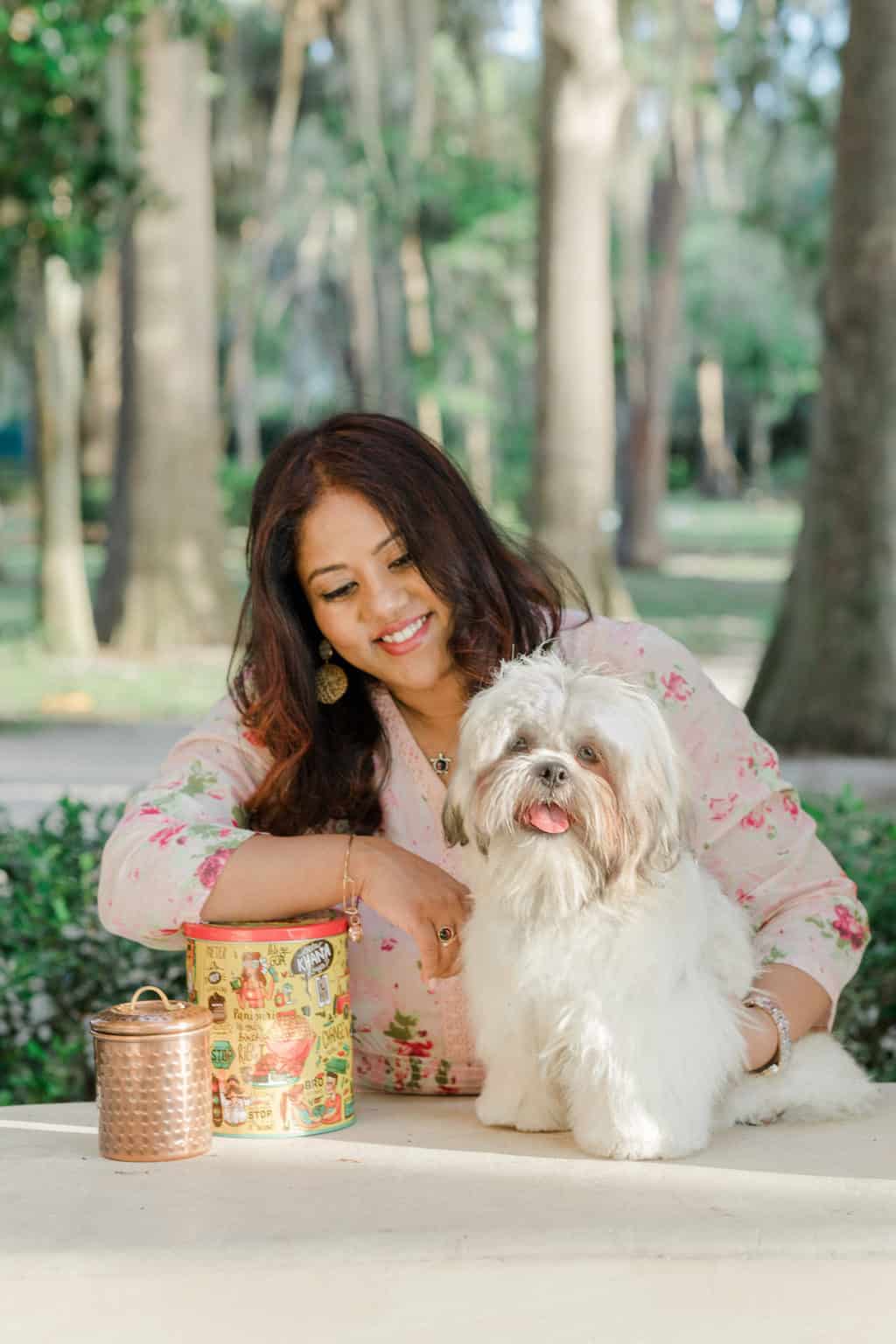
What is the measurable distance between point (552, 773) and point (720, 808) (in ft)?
2.14

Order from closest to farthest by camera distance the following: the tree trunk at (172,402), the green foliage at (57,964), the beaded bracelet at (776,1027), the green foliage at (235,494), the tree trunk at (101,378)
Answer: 1. the beaded bracelet at (776,1027)
2. the green foliage at (57,964)
3. the tree trunk at (172,402)
4. the green foliage at (235,494)
5. the tree trunk at (101,378)

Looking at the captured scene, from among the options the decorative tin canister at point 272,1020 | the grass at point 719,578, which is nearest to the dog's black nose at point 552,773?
the decorative tin canister at point 272,1020

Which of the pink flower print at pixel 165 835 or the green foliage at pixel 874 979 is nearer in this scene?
the pink flower print at pixel 165 835

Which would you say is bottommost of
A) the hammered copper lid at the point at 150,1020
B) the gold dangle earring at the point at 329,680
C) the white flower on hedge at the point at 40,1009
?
the white flower on hedge at the point at 40,1009

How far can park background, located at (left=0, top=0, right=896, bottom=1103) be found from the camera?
332 inches

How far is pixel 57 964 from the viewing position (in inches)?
149

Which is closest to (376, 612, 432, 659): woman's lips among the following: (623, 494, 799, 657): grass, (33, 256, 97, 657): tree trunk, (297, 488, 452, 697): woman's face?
(297, 488, 452, 697): woman's face

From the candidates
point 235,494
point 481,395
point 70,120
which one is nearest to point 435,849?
point 70,120

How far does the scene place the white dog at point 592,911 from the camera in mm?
2338

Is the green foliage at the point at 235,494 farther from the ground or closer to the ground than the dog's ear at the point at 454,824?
closer to the ground

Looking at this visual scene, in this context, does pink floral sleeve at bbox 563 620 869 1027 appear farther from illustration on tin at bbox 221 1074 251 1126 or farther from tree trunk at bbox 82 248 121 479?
tree trunk at bbox 82 248 121 479

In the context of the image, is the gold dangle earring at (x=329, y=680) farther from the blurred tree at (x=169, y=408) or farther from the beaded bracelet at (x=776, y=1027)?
the blurred tree at (x=169, y=408)

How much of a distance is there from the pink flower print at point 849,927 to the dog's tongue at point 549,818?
0.74 meters

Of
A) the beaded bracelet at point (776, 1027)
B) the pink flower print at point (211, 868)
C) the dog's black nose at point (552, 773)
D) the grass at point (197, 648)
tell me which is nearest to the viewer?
the dog's black nose at point (552, 773)
